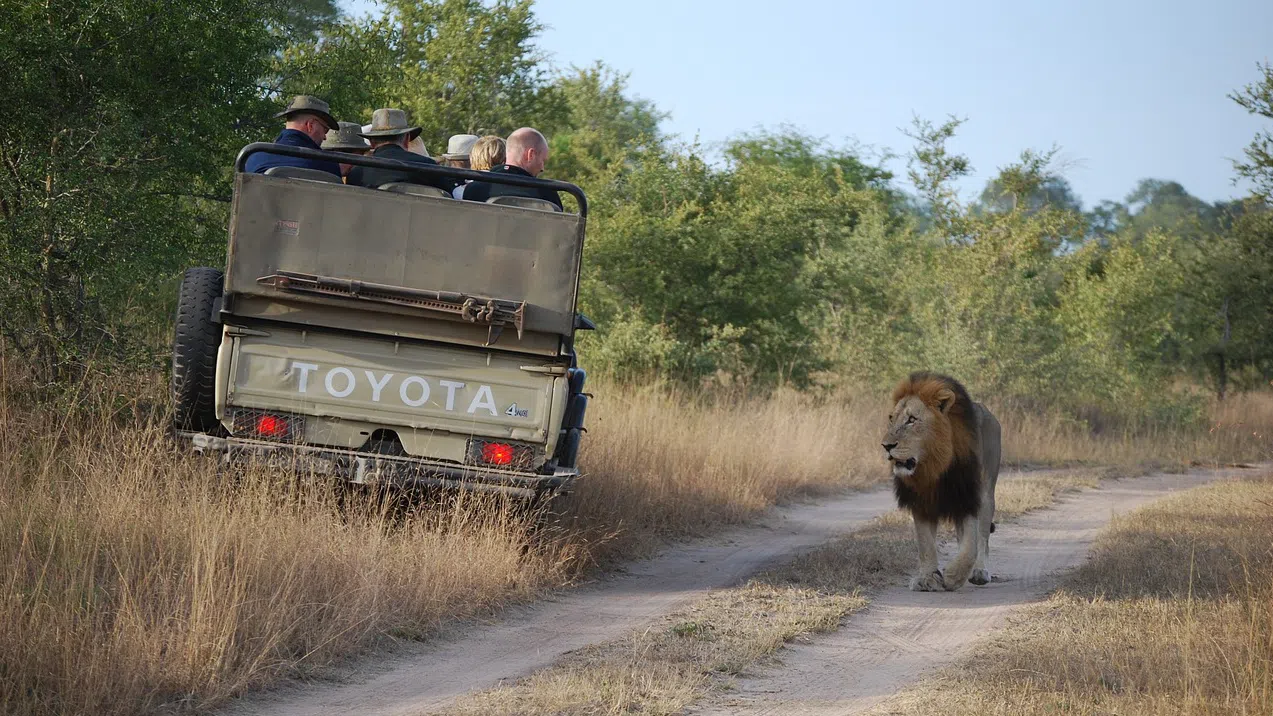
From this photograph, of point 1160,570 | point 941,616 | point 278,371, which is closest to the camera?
point 278,371

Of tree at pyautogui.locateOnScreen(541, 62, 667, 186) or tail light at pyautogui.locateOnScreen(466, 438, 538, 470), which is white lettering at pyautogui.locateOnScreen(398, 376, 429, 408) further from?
tree at pyautogui.locateOnScreen(541, 62, 667, 186)

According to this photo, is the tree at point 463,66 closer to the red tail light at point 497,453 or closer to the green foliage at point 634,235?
the green foliage at point 634,235

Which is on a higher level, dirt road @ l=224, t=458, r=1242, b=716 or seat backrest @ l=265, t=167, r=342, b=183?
seat backrest @ l=265, t=167, r=342, b=183

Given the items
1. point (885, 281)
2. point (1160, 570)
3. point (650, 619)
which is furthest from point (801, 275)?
point (650, 619)

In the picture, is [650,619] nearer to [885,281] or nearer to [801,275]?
[801,275]

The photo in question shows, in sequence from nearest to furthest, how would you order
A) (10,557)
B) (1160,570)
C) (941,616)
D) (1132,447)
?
(10,557) < (941,616) < (1160,570) < (1132,447)

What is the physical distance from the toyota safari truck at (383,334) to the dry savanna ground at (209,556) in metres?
0.29

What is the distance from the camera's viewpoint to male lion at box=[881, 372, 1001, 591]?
860cm

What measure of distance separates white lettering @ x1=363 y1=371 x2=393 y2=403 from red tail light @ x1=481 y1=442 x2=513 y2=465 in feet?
2.13

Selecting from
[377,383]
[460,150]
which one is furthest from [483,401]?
[460,150]

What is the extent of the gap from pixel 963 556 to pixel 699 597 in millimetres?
1955

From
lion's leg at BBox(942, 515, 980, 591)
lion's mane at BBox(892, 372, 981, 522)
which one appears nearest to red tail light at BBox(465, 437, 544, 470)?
lion's mane at BBox(892, 372, 981, 522)

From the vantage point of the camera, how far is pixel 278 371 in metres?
7.12

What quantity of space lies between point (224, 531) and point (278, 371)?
3.86ft
